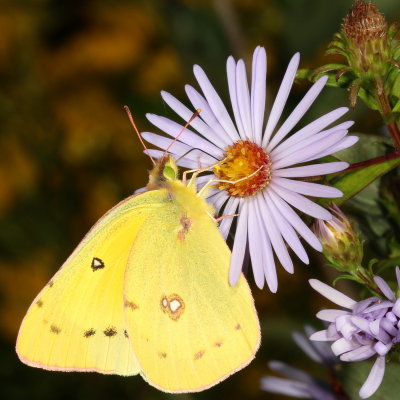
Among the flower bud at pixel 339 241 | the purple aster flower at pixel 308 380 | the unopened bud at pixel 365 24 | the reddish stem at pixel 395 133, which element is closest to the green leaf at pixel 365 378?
the purple aster flower at pixel 308 380

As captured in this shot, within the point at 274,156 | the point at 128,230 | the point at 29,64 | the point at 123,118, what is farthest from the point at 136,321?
the point at 123,118

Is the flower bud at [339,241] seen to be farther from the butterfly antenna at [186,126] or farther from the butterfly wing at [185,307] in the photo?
the butterfly antenna at [186,126]

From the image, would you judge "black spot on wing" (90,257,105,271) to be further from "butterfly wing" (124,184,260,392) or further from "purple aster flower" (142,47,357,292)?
"purple aster flower" (142,47,357,292)

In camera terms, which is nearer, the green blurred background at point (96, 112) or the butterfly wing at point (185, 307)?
the butterfly wing at point (185, 307)

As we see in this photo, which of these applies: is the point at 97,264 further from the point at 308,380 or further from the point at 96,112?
the point at 96,112

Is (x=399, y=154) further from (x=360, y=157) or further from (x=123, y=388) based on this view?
(x=123, y=388)
